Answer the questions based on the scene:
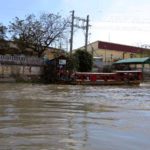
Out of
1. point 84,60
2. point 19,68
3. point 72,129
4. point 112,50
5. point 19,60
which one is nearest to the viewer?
point 72,129

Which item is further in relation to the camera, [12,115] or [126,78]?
[126,78]

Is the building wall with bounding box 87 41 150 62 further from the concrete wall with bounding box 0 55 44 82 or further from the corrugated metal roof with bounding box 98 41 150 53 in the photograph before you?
the concrete wall with bounding box 0 55 44 82

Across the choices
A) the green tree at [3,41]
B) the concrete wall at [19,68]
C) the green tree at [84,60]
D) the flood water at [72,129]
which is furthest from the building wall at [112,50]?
the flood water at [72,129]

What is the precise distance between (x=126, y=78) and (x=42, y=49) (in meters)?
15.3

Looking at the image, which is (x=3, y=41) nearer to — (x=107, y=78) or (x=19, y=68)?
(x=19, y=68)

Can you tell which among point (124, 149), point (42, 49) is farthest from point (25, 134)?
point (42, 49)

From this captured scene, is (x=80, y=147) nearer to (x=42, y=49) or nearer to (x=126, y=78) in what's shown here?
(x=126, y=78)

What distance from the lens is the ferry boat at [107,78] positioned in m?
40.0

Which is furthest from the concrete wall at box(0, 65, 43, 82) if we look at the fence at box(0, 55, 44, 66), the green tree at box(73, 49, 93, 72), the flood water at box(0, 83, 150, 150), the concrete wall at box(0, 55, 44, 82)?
the flood water at box(0, 83, 150, 150)

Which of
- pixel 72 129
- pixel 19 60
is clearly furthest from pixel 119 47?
pixel 72 129

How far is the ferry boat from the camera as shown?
4000 centimetres

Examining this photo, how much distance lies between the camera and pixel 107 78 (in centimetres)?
4144

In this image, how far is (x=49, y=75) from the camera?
4222 centimetres

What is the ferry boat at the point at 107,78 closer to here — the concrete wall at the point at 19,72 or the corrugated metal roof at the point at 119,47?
the concrete wall at the point at 19,72
